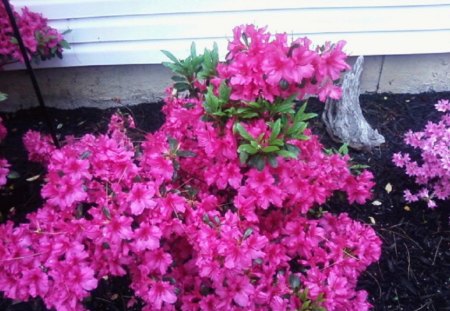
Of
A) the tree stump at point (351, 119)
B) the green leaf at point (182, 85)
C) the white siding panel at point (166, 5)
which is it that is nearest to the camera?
the green leaf at point (182, 85)

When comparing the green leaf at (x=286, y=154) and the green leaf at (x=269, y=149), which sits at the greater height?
the green leaf at (x=269, y=149)

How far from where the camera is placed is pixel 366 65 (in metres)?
3.59

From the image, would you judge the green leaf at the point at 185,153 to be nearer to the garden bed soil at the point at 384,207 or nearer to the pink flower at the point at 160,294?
the pink flower at the point at 160,294

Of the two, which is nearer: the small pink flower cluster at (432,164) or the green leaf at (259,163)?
the green leaf at (259,163)

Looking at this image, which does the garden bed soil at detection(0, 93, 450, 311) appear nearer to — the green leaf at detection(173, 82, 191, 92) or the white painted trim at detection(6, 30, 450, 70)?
the white painted trim at detection(6, 30, 450, 70)

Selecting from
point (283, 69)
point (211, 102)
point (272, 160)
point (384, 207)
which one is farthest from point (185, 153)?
point (384, 207)

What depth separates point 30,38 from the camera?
9.98 feet

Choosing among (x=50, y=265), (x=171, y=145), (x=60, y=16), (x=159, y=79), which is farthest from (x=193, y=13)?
(x=50, y=265)

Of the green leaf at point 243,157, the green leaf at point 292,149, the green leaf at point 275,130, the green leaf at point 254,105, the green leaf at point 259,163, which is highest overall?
the green leaf at point 254,105

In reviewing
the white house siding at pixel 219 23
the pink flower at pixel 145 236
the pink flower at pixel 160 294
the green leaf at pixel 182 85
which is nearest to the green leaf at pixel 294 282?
the pink flower at pixel 160 294

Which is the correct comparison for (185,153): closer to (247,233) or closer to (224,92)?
(224,92)

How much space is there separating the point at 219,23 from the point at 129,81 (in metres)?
0.82

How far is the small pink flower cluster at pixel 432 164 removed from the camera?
2.51 meters

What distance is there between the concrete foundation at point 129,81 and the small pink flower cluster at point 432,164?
930 millimetres
